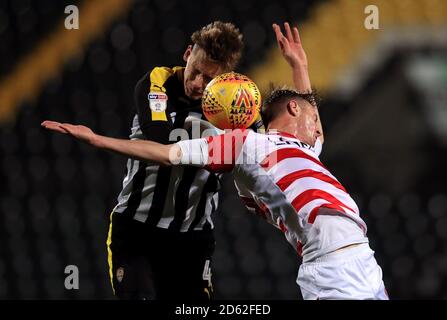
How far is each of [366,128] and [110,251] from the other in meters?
3.23

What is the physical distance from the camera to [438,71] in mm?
6316

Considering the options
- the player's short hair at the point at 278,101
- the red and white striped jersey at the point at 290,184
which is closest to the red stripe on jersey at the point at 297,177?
the red and white striped jersey at the point at 290,184

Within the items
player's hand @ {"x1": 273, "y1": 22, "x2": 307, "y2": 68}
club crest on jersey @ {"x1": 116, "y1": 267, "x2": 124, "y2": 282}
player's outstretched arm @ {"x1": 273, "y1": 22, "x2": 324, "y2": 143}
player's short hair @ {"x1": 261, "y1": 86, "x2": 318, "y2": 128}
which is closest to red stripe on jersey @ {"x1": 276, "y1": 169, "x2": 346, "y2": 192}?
player's short hair @ {"x1": 261, "y1": 86, "x2": 318, "y2": 128}

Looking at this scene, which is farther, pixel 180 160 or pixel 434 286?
pixel 434 286

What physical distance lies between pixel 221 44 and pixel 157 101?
33cm

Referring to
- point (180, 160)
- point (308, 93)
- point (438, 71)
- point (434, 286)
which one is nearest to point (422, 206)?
point (434, 286)

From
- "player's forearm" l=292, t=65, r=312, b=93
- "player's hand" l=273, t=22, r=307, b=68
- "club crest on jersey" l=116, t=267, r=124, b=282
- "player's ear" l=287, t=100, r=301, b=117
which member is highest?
"player's hand" l=273, t=22, r=307, b=68

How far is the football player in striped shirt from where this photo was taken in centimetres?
255

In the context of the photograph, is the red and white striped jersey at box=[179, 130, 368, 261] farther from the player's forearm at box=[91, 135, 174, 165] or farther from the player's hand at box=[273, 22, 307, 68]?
the player's hand at box=[273, 22, 307, 68]

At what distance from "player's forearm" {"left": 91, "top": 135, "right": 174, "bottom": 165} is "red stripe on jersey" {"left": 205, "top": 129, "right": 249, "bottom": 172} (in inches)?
6.4

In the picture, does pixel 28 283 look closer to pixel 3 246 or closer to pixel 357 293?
pixel 3 246

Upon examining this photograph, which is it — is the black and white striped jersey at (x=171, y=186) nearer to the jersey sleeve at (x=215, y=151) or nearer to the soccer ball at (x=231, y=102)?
the soccer ball at (x=231, y=102)

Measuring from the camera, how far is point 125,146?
238 cm
